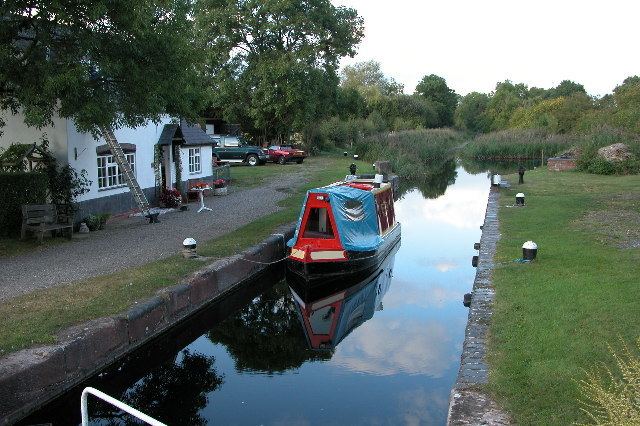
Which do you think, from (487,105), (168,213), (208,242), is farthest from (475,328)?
(487,105)

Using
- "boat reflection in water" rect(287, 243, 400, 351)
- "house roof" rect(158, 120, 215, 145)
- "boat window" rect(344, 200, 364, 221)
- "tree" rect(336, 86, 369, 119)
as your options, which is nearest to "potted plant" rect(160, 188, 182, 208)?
"house roof" rect(158, 120, 215, 145)

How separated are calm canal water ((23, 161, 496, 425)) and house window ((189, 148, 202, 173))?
32.7ft

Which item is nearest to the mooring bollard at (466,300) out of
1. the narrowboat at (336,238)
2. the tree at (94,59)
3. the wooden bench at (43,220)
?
the narrowboat at (336,238)

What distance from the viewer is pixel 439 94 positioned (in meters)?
94.1

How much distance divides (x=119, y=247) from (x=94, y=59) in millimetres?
4041

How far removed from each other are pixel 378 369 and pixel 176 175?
46.6 feet

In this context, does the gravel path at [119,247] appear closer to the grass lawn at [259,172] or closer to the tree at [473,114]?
the grass lawn at [259,172]

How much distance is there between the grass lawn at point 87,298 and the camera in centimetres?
815

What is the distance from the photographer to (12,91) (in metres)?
12.6

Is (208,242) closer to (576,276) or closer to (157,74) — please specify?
(157,74)

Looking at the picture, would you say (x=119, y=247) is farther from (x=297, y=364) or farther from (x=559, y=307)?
(x=559, y=307)

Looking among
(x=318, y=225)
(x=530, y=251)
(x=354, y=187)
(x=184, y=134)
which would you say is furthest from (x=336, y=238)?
(x=184, y=134)

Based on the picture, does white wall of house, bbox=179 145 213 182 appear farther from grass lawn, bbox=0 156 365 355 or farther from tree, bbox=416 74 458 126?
tree, bbox=416 74 458 126

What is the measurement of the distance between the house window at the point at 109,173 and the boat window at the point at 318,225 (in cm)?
647
